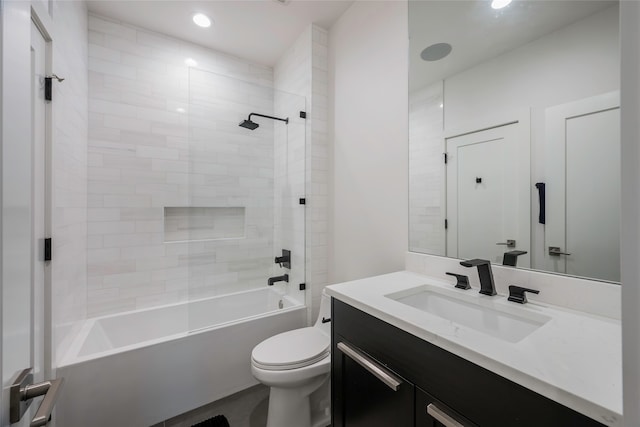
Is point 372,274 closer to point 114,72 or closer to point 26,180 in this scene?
point 26,180

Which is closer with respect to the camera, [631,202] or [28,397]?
[631,202]

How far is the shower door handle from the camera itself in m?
0.53

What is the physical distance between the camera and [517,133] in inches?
43.9

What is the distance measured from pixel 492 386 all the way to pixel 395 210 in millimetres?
1101

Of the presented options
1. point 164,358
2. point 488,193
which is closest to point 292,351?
point 164,358

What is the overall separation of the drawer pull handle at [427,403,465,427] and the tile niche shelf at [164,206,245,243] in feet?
6.52

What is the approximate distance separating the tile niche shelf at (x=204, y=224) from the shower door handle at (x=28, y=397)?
1817 millimetres

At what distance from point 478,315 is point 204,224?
7.08 ft

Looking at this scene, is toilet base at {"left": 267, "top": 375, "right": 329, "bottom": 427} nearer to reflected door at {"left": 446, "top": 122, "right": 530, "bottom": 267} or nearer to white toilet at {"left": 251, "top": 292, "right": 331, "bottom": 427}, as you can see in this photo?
white toilet at {"left": 251, "top": 292, "right": 331, "bottom": 427}

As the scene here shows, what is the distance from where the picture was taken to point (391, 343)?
2.98 ft

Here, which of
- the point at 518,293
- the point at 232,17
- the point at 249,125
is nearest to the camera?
the point at 518,293

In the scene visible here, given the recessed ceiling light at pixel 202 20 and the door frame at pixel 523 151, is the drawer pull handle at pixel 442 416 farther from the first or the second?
the recessed ceiling light at pixel 202 20

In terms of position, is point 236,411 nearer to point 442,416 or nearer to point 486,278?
point 442,416

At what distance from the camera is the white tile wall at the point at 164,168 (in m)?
2.12
